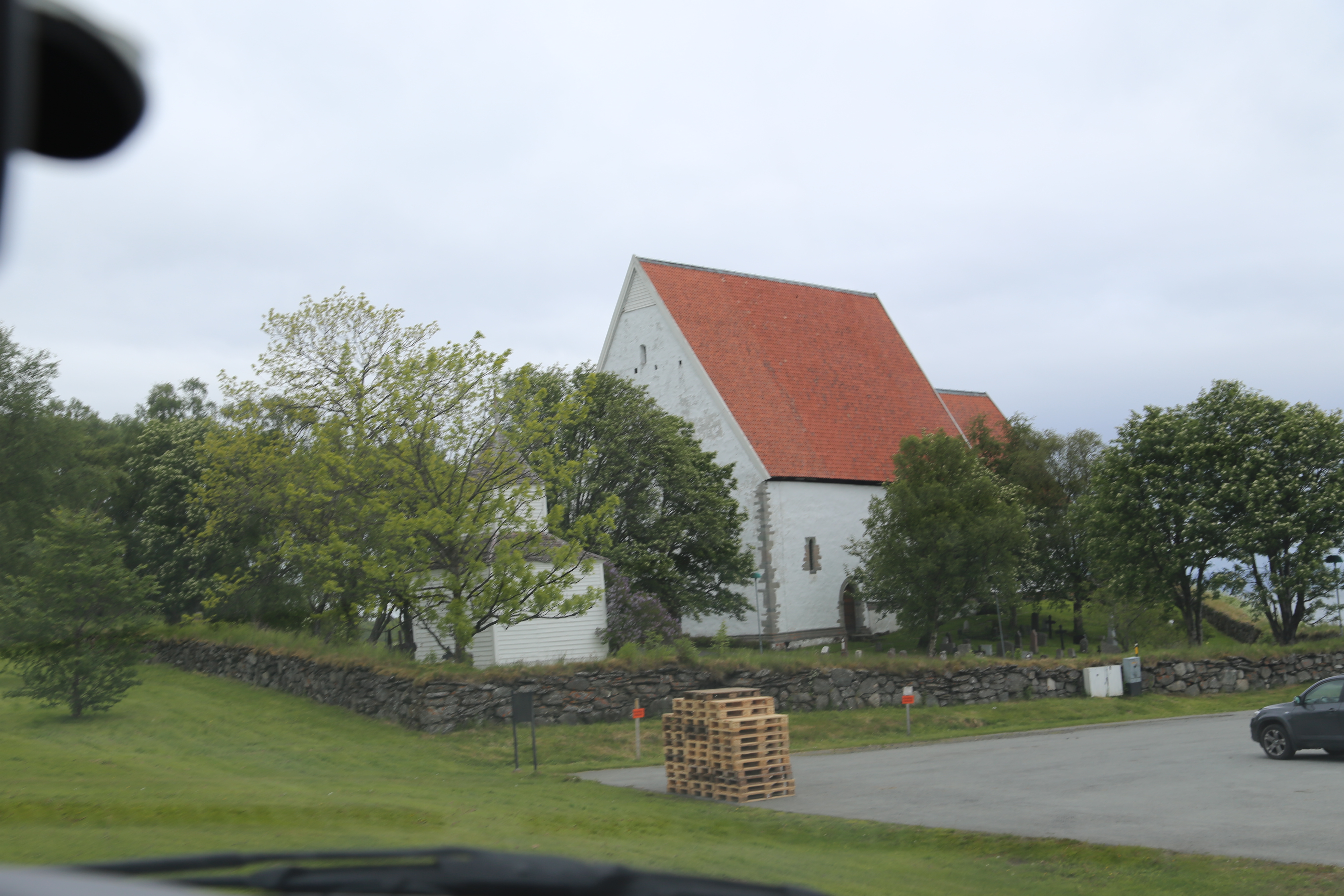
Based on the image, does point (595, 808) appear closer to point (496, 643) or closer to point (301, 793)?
point (301, 793)

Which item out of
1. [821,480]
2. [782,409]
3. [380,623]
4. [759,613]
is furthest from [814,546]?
[380,623]

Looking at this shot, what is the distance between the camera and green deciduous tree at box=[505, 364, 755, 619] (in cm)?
4356

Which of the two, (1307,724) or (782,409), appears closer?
(1307,724)

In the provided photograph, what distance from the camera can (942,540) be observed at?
135 ft

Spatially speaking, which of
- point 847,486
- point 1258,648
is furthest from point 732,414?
point 1258,648

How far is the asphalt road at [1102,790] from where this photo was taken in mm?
13297

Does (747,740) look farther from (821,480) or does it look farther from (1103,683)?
(821,480)

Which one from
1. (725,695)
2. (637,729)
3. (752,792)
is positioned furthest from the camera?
(637,729)

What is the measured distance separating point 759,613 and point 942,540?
10987 millimetres

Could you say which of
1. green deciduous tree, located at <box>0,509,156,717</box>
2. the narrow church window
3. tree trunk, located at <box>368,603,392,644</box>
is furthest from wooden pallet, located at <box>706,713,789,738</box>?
the narrow church window

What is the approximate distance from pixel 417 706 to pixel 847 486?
102ft

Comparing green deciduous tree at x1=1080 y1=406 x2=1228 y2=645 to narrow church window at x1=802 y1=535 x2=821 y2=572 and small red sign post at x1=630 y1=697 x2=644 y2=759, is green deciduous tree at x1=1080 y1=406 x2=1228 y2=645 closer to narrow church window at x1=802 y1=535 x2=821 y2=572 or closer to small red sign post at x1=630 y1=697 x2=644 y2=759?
narrow church window at x1=802 y1=535 x2=821 y2=572

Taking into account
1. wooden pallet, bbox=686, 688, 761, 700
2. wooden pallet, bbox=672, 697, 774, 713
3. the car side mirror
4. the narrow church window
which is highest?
the narrow church window

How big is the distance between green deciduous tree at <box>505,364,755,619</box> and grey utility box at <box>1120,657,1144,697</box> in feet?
52.0
